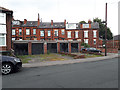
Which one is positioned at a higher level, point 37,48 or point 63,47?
point 63,47

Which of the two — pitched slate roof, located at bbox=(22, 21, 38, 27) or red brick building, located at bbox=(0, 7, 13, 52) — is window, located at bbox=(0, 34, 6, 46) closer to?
red brick building, located at bbox=(0, 7, 13, 52)

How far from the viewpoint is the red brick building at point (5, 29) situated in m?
15.4

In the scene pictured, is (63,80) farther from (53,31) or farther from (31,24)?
(31,24)

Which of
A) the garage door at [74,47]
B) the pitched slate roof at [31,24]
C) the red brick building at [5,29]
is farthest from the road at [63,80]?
the pitched slate roof at [31,24]

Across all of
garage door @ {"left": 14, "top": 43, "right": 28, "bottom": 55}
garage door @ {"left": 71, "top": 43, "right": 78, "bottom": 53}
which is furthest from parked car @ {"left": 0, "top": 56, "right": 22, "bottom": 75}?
garage door @ {"left": 71, "top": 43, "right": 78, "bottom": 53}

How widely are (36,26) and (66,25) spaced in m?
9.77

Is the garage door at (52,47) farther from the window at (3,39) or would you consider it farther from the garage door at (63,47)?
the window at (3,39)

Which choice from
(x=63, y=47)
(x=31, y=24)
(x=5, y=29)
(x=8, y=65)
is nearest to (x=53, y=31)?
(x=31, y=24)

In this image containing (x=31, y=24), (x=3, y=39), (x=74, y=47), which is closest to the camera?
(x=3, y=39)

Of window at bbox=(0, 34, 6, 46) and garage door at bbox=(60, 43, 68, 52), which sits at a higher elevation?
window at bbox=(0, 34, 6, 46)

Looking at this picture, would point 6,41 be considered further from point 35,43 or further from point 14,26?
point 14,26

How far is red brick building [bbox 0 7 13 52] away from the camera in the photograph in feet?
50.4

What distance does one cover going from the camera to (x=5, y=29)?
51.0 feet

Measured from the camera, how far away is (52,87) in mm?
4656
